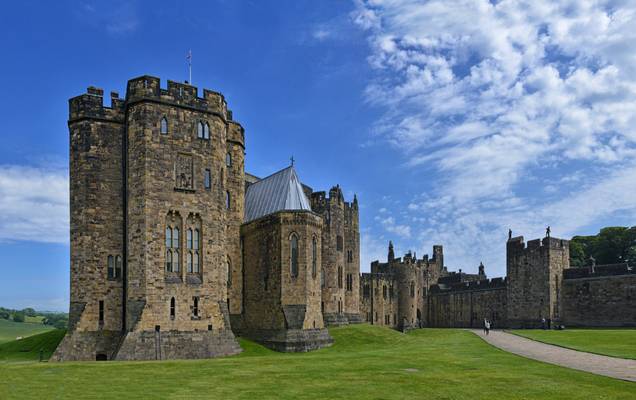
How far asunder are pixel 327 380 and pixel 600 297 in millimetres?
49203

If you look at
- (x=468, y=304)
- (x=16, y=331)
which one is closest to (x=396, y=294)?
(x=468, y=304)

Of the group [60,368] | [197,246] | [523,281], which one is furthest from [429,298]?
[60,368]

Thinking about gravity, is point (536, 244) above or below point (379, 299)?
above

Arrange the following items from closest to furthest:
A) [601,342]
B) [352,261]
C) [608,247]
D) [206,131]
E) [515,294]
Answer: [601,342]
[206,131]
[352,261]
[515,294]
[608,247]

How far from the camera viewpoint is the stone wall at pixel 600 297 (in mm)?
60438

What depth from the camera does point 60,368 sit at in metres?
30.2

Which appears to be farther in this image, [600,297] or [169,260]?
[600,297]

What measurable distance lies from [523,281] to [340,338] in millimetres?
30776

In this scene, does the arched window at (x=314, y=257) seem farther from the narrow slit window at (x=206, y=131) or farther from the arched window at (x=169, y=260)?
the narrow slit window at (x=206, y=131)

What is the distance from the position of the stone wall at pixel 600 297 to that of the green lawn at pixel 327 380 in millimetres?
34724

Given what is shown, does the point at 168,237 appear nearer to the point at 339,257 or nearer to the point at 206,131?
the point at 206,131

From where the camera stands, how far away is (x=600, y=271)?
63.4 metres

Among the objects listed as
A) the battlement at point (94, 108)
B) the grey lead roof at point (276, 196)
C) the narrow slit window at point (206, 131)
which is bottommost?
the grey lead roof at point (276, 196)

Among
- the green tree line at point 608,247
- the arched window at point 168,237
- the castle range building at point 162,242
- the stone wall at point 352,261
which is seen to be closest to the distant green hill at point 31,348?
the castle range building at point 162,242
